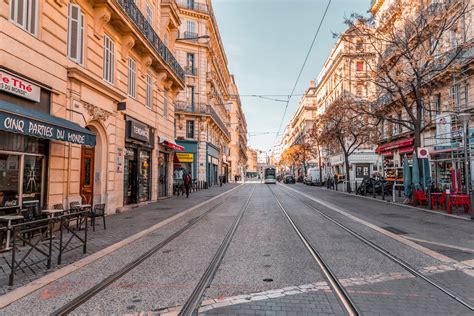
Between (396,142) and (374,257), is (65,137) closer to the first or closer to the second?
(374,257)

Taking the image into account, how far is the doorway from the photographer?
465 inches

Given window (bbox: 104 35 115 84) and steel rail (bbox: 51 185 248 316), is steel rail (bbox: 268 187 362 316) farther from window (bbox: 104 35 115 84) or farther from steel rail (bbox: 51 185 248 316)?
window (bbox: 104 35 115 84)

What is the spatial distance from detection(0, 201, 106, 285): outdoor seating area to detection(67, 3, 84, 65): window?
500 centimetres

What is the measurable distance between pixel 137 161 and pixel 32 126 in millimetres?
9279

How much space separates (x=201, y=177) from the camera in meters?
36.6

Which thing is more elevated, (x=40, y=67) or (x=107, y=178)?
(x=40, y=67)

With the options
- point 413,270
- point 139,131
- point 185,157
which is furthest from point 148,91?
point 185,157

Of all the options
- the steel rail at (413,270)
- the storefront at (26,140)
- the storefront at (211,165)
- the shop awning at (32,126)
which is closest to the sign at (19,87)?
the storefront at (26,140)

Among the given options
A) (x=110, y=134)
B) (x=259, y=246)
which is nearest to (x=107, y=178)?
(x=110, y=134)

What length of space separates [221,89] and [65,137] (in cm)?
4438

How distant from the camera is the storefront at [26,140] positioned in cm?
709

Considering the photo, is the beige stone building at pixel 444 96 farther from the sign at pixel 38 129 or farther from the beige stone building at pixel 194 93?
the beige stone building at pixel 194 93

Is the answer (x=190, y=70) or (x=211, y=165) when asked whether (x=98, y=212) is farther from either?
(x=211, y=165)

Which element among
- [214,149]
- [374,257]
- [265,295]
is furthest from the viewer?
[214,149]
